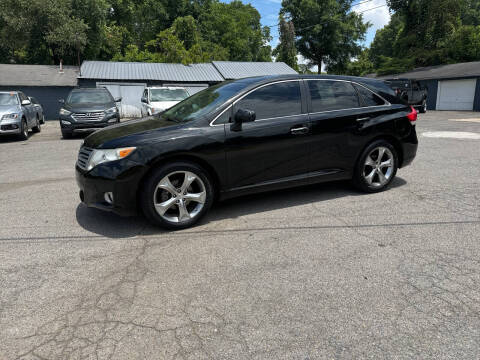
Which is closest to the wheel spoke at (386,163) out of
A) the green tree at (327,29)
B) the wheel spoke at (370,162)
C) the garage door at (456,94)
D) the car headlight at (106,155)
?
the wheel spoke at (370,162)

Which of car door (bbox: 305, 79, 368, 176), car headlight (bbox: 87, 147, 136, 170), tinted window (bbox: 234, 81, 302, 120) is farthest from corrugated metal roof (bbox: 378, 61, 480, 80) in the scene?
car headlight (bbox: 87, 147, 136, 170)

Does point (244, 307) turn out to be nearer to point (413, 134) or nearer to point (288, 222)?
point (288, 222)

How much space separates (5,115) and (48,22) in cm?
2576

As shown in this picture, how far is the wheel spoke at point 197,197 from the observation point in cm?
399

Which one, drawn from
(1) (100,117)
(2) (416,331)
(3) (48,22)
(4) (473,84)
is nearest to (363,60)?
(4) (473,84)

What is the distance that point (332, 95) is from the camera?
4871 millimetres

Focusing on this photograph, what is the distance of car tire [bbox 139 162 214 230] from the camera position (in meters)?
3.83

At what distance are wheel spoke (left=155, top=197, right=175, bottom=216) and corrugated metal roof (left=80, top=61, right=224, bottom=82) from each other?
22999mm

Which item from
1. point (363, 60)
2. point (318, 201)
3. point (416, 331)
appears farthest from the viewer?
point (363, 60)

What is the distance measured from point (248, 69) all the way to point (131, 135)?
26.8 metres

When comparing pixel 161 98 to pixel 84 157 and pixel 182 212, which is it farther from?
pixel 182 212

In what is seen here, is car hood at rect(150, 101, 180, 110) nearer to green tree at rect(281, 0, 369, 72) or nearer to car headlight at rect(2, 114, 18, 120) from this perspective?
car headlight at rect(2, 114, 18, 120)

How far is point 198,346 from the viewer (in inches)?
85.8

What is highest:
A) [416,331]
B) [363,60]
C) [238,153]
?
[363,60]
